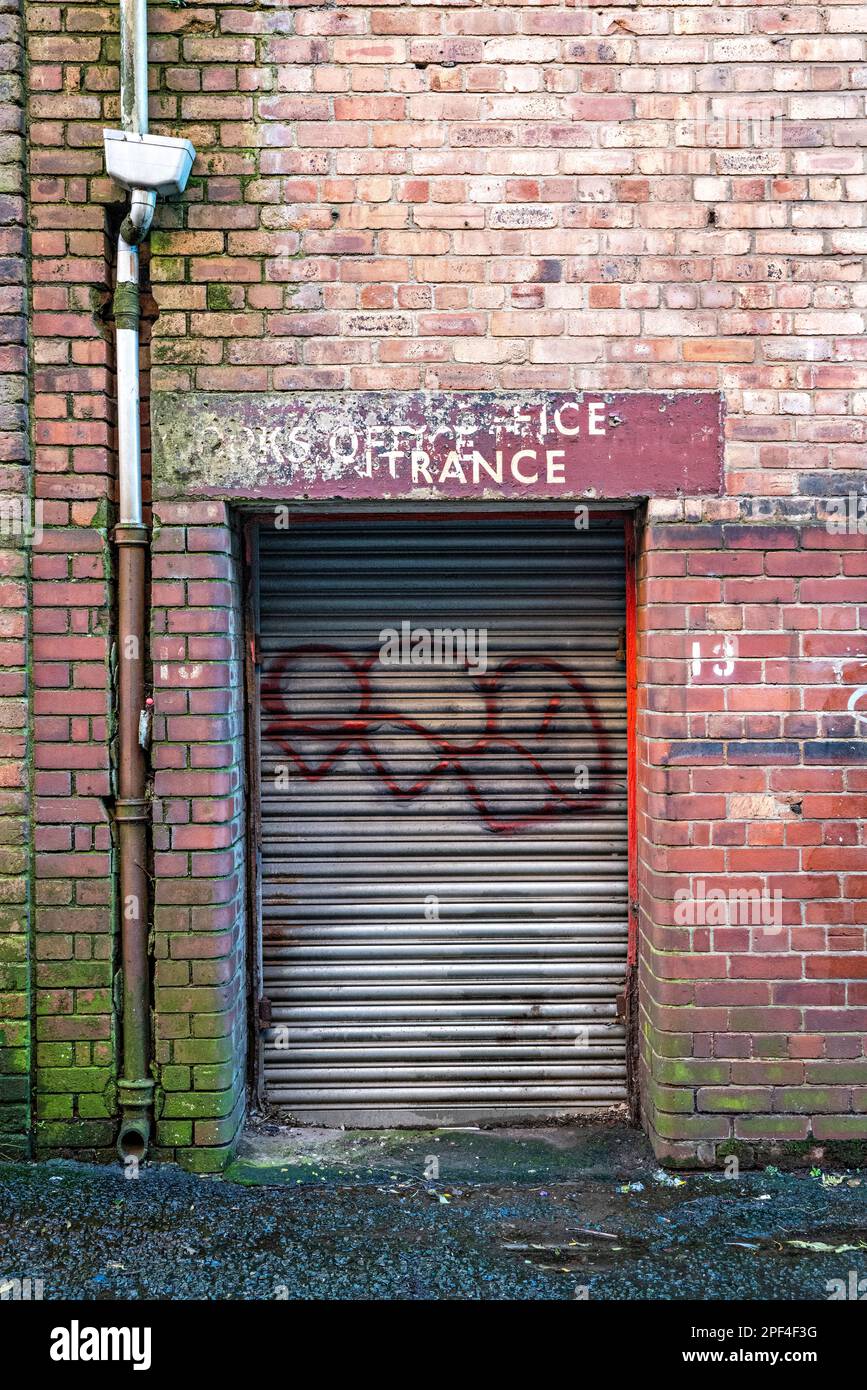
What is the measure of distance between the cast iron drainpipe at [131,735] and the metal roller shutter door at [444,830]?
0.54 metres

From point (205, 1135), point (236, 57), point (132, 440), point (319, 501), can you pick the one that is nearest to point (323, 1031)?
point (205, 1135)

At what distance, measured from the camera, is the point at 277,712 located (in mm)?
3955

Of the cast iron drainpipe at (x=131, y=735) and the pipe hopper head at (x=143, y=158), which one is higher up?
the pipe hopper head at (x=143, y=158)

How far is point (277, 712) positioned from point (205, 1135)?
5.13ft

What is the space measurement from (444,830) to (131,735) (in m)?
1.26

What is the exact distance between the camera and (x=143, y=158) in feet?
10.9

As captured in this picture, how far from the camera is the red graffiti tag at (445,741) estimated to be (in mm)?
3957

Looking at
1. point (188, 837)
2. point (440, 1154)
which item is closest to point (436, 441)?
point (188, 837)

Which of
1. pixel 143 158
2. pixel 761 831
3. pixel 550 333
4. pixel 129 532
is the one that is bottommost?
pixel 761 831

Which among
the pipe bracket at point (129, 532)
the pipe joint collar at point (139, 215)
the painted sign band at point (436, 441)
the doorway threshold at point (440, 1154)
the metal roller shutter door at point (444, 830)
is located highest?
the pipe joint collar at point (139, 215)

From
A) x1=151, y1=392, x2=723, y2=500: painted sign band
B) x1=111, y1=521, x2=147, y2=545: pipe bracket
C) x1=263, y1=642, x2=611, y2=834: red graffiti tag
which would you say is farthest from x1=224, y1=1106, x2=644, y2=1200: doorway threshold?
x1=151, y1=392, x2=723, y2=500: painted sign band

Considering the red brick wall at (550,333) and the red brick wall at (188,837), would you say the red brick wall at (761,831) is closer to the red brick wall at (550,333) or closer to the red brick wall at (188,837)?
the red brick wall at (550,333)

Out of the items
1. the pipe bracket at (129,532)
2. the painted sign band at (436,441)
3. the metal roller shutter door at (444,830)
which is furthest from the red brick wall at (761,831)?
the pipe bracket at (129,532)

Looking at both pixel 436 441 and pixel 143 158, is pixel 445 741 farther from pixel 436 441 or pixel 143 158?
pixel 143 158
